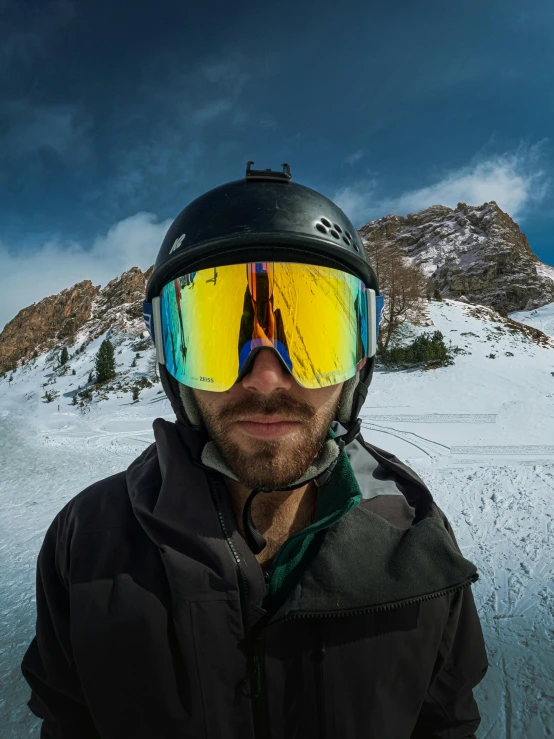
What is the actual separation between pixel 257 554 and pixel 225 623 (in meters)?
0.36

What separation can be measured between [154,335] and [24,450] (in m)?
10.3

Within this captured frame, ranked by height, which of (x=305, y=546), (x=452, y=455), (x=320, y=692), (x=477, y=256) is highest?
(x=477, y=256)

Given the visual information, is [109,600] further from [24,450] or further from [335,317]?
[24,450]

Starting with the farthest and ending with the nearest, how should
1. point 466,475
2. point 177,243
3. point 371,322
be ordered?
point 466,475, point 371,322, point 177,243

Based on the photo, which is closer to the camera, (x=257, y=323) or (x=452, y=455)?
(x=257, y=323)

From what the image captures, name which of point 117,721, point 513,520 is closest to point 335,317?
point 117,721

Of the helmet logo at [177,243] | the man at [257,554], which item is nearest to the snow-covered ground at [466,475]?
the man at [257,554]

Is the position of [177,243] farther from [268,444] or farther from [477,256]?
[477,256]

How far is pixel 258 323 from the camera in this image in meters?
1.59

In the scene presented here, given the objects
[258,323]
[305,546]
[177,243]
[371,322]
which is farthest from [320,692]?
[177,243]

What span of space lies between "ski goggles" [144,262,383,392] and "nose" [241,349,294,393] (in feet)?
0.09

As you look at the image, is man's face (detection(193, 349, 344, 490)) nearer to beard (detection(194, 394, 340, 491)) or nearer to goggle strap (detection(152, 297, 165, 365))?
beard (detection(194, 394, 340, 491))

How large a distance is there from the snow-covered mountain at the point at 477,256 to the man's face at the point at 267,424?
44.3 meters

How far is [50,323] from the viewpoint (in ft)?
198
